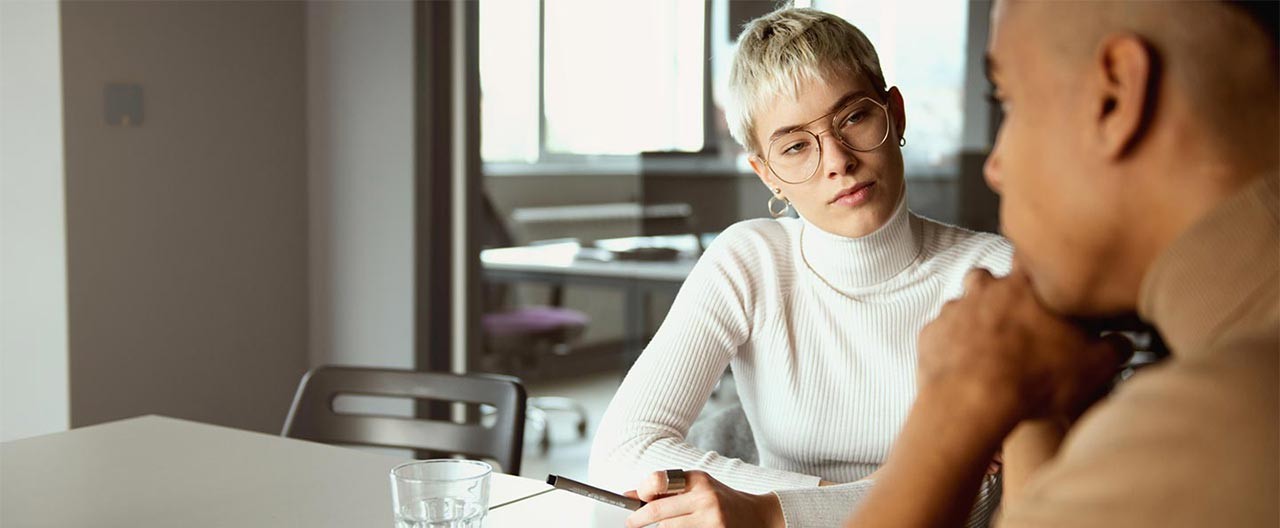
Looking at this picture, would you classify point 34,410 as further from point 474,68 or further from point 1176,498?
point 1176,498

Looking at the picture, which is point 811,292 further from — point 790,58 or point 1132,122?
point 1132,122

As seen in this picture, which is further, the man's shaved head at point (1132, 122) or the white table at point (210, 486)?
the white table at point (210, 486)

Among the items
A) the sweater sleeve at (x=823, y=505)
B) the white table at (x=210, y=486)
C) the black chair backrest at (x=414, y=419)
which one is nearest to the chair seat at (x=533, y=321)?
the black chair backrest at (x=414, y=419)

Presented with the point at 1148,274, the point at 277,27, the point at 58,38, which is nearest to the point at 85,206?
the point at 58,38

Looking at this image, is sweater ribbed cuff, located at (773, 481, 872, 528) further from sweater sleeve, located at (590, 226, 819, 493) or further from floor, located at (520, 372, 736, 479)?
floor, located at (520, 372, 736, 479)

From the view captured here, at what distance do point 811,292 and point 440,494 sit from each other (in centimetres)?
67

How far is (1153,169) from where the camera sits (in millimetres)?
622

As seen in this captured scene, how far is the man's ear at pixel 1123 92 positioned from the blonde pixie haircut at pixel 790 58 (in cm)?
99

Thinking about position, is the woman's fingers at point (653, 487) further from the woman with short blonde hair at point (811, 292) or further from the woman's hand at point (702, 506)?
the woman with short blonde hair at point (811, 292)

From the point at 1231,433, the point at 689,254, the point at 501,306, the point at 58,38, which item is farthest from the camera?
the point at 501,306

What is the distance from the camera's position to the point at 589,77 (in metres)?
3.50

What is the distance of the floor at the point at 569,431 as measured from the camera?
4.01 m

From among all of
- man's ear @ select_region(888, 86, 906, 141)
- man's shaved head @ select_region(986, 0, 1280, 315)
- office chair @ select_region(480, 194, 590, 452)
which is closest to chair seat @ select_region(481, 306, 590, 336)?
office chair @ select_region(480, 194, 590, 452)

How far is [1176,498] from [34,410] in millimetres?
3343
